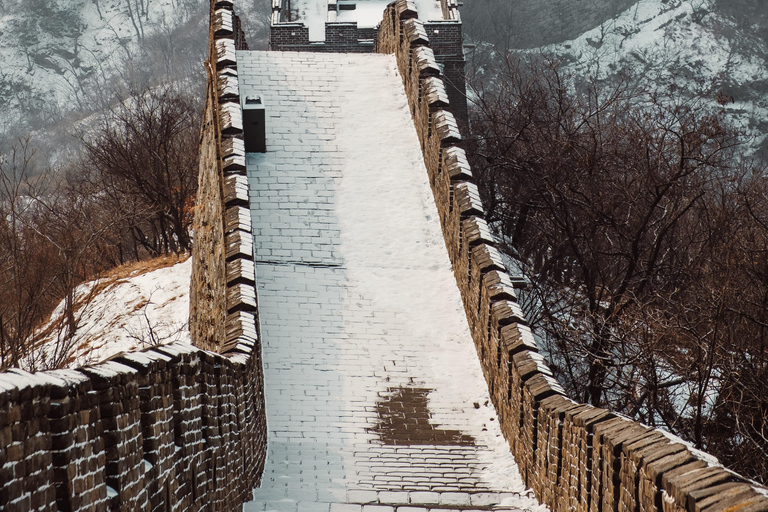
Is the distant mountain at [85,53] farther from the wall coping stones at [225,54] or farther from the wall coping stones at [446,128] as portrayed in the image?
the wall coping stones at [446,128]

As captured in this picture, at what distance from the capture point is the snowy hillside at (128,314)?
63.9ft

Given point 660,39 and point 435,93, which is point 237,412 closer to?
point 435,93

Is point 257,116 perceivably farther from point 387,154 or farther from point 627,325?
point 627,325

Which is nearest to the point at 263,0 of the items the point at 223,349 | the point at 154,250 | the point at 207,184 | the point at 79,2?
the point at 79,2

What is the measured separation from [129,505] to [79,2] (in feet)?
399

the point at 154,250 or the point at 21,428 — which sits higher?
the point at 21,428

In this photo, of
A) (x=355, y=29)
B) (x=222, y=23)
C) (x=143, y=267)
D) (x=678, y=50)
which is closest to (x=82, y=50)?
(x=678, y=50)

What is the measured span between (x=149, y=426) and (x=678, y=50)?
8623cm

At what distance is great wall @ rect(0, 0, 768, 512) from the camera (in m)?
3.57

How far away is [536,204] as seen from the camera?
84.1ft

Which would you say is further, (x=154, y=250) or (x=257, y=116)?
(x=154, y=250)

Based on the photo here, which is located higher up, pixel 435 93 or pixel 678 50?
pixel 678 50

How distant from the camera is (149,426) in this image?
190 inches

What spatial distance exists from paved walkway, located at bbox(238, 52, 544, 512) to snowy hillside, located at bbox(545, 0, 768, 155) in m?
66.2
